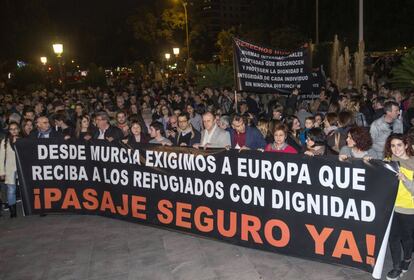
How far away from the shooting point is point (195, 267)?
5.86m

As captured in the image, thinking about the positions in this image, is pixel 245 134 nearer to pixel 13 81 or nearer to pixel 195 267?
pixel 195 267

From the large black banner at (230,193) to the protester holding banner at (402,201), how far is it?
11 centimetres

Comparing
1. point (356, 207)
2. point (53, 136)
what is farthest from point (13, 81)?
point (356, 207)

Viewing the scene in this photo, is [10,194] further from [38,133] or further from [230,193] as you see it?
[230,193]

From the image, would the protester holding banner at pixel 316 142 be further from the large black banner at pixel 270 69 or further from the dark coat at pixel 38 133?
the dark coat at pixel 38 133

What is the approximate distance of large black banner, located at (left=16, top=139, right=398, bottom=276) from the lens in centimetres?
525

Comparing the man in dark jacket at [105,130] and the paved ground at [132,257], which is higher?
the man in dark jacket at [105,130]

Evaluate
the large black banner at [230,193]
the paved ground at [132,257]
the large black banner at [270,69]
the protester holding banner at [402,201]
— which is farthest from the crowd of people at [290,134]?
the paved ground at [132,257]

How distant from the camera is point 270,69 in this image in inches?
413

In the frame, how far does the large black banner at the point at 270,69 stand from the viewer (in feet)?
32.6

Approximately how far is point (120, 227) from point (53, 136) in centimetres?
226

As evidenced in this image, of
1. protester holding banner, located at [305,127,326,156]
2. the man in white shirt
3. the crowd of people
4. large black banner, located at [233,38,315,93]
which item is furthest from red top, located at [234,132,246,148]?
large black banner, located at [233,38,315,93]

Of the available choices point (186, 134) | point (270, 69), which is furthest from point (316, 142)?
point (270, 69)

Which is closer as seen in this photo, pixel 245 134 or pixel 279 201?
pixel 279 201
